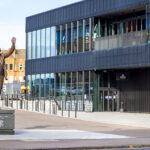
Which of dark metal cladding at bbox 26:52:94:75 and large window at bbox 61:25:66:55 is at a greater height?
large window at bbox 61:25:66:55

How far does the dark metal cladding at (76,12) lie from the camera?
4503 centimetres

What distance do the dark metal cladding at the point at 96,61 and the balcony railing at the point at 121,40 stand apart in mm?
524

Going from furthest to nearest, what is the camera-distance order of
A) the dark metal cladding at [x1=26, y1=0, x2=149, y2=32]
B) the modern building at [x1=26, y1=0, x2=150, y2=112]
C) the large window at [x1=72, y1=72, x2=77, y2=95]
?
the large window at [x1=72, y1=72, x2=77, y2=95]
the dark metal cladding at [x1=26, y1=0, x2=149, y2=32]
the modern building at [x1=26, y1=0, x2=150, y2=112]

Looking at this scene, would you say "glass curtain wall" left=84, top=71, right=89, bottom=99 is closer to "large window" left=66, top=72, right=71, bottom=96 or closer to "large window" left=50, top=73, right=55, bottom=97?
"large window" left=66, top=72, right=71, bottom=96

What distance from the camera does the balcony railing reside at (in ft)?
142

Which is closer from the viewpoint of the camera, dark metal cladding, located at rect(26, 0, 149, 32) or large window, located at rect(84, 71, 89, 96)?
dark metal cladding, located at rect(26, 0, 149, 32)

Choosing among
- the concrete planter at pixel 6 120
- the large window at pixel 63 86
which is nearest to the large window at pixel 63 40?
the large window at pixel 63 86

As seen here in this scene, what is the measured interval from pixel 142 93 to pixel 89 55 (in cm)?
675

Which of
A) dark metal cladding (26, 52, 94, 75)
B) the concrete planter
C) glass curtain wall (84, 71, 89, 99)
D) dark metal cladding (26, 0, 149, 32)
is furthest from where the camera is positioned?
glass curtain wall (84, 71, 89, 99)

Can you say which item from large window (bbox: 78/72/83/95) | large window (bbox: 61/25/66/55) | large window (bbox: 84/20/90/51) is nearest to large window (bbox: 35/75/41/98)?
large window (bbox: 61/25/66/55)

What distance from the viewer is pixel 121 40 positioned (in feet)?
148

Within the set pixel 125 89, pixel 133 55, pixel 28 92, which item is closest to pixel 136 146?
pixel 133 55

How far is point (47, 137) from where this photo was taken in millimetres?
20969

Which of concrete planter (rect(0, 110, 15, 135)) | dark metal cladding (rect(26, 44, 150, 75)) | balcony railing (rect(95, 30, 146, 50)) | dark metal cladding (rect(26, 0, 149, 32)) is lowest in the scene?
concrete planter (rect(0, 110, 15, 135))
